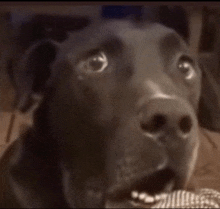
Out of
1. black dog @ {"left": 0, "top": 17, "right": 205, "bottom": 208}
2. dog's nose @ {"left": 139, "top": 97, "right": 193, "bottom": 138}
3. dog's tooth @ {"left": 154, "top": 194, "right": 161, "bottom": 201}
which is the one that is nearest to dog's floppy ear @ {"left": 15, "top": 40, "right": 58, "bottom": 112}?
black dog @ {"left": 0, "top": 17, "right": 205, "bottom": 208}

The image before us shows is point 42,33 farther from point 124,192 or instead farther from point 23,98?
point 124,192

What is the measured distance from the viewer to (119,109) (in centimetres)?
72

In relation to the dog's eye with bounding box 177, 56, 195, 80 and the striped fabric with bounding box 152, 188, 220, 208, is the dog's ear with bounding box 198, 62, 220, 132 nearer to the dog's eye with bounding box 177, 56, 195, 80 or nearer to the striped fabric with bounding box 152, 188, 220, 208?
the dog's eye with bounding box 177, 56, 195, 80

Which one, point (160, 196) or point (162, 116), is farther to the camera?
point (160, 196)

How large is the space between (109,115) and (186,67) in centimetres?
22

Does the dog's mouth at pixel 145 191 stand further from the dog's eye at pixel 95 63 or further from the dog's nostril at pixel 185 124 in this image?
the dog's eye at pixel 95 63

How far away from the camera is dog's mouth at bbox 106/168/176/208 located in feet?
2.42

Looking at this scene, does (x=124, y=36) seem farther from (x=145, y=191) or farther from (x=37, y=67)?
(x=145, y=191)

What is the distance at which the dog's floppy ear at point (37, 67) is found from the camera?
0.78 metres

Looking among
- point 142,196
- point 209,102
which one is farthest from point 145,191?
point 209,102

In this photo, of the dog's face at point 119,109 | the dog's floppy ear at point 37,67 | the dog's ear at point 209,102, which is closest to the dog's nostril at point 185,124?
the dog's face at point 119,109

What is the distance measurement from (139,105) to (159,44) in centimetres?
15

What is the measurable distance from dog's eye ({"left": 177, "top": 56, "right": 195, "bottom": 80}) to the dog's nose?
10 cm

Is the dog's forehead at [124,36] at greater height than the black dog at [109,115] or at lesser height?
greater
